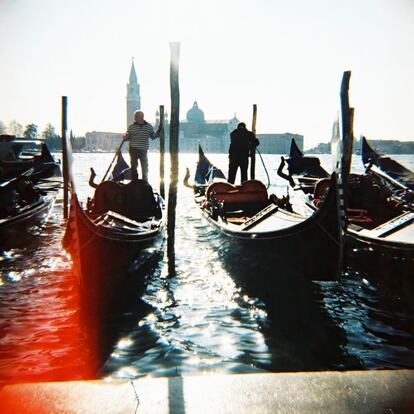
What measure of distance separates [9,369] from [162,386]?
163 cm

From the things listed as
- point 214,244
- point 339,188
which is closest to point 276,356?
point 339,188

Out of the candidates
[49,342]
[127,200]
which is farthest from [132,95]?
[49,342]

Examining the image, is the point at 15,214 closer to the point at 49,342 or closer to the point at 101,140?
the point at 49,342

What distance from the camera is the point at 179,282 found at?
459 cm

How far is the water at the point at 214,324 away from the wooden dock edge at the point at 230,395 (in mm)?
1134

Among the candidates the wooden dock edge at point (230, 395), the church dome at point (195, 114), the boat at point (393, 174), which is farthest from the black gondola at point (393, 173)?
the church dome at point (195, 114)

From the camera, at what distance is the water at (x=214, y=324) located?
270 cm

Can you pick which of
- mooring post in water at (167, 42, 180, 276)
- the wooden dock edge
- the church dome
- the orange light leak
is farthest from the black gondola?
the church dome

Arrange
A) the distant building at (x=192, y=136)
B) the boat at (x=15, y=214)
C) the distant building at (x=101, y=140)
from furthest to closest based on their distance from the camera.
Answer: the distant building at (x=101, y=140), the distant building at (x=192, y=136), the boat at (x=15, y=214)

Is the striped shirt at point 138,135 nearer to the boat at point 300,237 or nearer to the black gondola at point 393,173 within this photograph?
the boat at point 300,237

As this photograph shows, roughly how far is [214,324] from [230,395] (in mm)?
1946

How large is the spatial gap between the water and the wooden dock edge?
3.72 feet

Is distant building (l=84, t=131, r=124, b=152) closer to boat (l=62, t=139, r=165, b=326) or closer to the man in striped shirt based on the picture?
the man in striped shirt

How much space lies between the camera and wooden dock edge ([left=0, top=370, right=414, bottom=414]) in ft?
4.47
